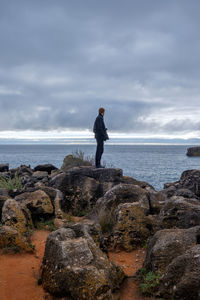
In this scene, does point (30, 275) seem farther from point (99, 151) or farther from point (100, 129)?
point (100, 129)

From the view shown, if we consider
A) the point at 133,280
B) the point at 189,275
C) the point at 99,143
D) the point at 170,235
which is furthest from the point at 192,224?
the point at 99,143

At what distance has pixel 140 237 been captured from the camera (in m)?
8.98

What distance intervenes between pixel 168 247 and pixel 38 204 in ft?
18.7

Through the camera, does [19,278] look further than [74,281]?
Yes

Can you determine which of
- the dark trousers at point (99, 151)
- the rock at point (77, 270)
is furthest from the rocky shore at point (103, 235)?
the dark trousers at point (99, 151)

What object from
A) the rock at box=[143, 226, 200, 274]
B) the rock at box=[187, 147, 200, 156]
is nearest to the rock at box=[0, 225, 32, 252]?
the rock at box=[143, 226, 200, 274]

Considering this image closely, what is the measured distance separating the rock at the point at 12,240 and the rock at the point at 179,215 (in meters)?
3.67

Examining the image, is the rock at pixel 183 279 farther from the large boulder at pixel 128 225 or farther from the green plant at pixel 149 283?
the large boulder at pixel 128 225

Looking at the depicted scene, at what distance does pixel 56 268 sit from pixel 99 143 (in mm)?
11808

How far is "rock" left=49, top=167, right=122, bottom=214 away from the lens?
1341cm

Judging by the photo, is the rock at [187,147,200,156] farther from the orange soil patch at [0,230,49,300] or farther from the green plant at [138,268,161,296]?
the green plant at [138,268,161,296]

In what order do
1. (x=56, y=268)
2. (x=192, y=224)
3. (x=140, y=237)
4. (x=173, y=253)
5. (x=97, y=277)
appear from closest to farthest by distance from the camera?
(x=97, y=277) < (x=56, y=268) < (x=173, y=253) < (x=192, y=224) < (x=140, y=237)

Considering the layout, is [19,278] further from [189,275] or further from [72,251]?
[189,275]

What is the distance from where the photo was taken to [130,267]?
25.3ft
